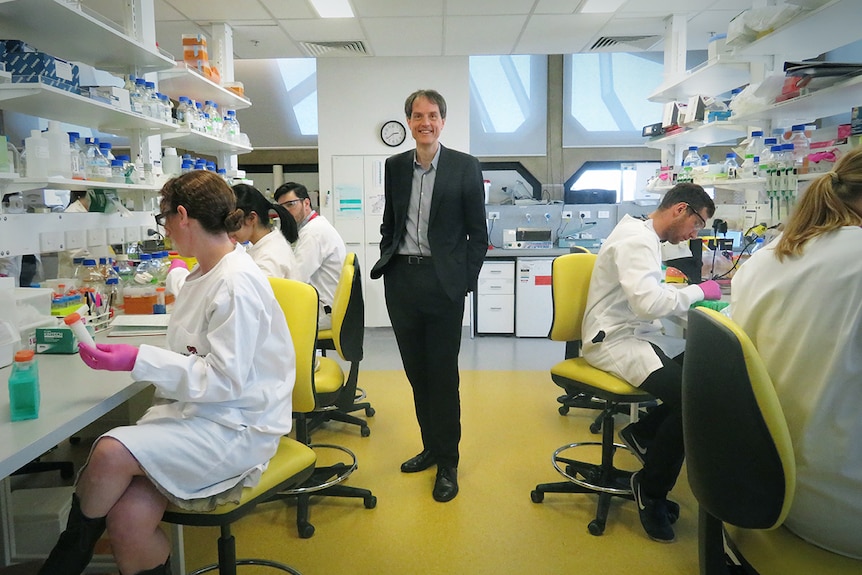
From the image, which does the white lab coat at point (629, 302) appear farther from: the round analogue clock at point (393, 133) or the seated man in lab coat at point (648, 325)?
the round analogue clock at point (393, 133)

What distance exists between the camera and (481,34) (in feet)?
15.3

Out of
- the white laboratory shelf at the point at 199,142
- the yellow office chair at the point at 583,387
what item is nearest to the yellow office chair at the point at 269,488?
the yellow office chair at the point at 583,387

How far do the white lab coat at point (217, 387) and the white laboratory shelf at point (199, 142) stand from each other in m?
1.78

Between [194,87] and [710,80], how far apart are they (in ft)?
9.89

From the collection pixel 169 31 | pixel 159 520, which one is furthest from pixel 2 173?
pixel 169 31

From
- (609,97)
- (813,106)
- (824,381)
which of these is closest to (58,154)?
(824,381)

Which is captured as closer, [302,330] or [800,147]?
[302,330]

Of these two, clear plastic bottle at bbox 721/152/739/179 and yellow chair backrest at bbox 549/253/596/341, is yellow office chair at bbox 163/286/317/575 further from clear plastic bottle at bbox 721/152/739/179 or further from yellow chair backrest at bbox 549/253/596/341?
clear plastic bottle at bbox 721/152/739/179

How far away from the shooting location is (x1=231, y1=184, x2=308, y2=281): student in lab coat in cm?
246

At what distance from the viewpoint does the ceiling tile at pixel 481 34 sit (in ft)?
14.1

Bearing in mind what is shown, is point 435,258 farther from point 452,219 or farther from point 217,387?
point 217,387

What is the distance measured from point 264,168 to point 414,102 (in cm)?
499

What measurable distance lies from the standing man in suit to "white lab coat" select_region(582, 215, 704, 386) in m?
0.50

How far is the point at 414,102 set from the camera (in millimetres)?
2309
